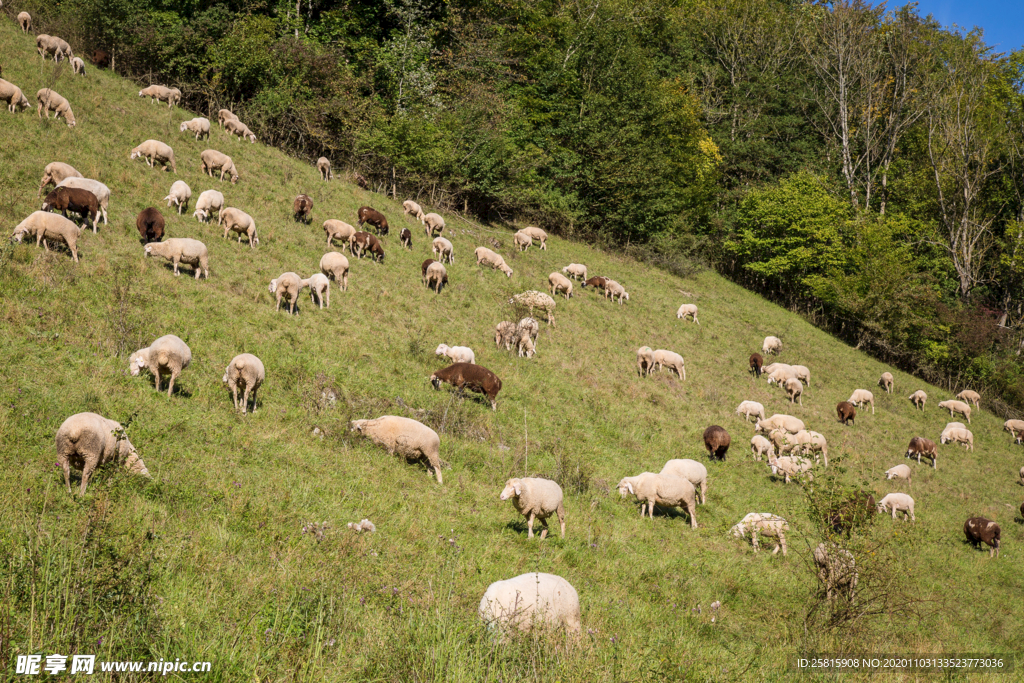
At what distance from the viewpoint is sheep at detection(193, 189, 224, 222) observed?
18.5 meters

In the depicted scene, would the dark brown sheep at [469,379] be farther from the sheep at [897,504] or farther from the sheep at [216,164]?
the sheep at [216,164]

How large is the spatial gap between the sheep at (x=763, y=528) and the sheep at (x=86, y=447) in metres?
11.2

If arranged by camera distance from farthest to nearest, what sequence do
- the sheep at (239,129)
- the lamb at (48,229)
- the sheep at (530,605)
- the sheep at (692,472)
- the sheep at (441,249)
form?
the sheep at (239,129) < the sheep at (441,249) < the sheep at (692,472) < the lamb at (48,229) < the sheep at (530,605)

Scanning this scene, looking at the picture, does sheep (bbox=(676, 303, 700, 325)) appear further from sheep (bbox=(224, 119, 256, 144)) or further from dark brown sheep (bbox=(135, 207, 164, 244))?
dark brown sheep (bbox=(135, 207, 164, 244))

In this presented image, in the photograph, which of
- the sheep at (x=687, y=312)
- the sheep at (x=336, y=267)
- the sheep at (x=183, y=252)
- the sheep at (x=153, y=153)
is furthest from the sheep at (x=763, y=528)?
the sheep at (x=153, y=153)

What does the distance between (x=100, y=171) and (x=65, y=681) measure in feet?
61.9

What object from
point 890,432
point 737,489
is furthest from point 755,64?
point 737,489

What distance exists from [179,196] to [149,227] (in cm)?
337

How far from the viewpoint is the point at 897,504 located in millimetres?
17250

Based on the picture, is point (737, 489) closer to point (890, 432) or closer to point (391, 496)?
point (391, 496)

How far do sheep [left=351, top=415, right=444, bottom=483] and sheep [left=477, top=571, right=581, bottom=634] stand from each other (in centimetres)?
519

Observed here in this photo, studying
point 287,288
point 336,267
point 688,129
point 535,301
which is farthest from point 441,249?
point 688,129

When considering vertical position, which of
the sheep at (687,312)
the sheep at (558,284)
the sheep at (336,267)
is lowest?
the sheep at (336,267)

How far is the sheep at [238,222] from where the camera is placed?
18.4 meters
